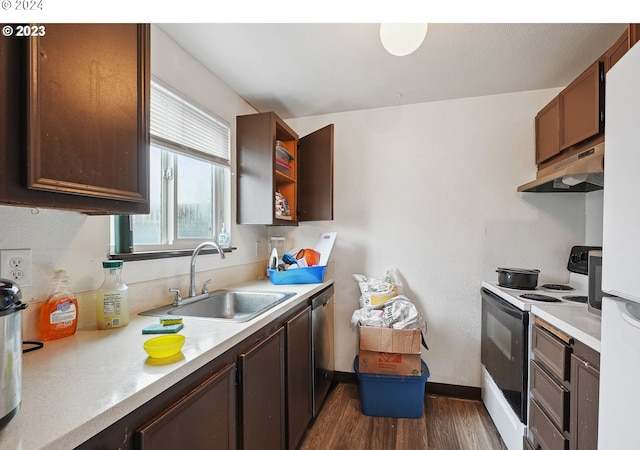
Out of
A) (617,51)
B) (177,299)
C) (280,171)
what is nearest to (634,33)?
→ (617,51)

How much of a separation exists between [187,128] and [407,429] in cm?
240

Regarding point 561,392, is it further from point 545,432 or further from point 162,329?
point 162,329

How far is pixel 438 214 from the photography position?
2.41 m

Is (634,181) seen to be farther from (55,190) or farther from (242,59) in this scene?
(242,59)

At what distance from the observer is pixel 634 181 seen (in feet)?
2.43

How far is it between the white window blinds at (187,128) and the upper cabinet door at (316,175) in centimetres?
66

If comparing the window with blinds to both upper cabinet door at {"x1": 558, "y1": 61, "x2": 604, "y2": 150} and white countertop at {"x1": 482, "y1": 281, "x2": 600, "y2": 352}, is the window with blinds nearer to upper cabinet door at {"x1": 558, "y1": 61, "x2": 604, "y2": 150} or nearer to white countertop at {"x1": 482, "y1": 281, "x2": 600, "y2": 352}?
white countertop at {"x1": 482, "y1": 281, "x2": 600, "y2": 352}

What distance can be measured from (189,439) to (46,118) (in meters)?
0.93

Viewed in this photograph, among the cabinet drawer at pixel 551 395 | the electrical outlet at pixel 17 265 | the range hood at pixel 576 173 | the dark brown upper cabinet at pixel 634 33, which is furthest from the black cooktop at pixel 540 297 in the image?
the electrical outlet at pixel 17 265

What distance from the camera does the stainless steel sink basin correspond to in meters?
1.56

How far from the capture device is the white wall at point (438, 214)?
7.27 feet

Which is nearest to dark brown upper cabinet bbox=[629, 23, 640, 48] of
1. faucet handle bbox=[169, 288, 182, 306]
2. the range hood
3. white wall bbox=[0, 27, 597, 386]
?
the range hood
